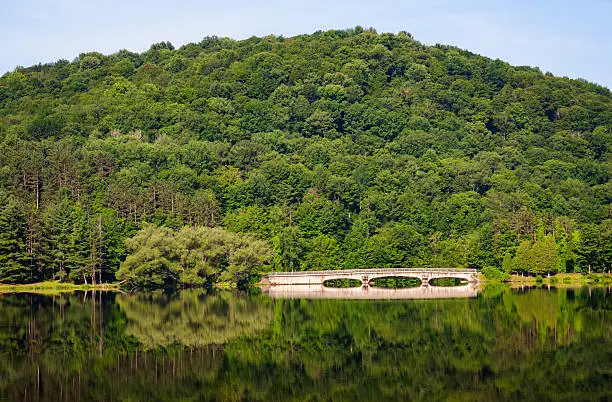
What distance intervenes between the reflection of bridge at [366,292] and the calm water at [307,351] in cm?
976

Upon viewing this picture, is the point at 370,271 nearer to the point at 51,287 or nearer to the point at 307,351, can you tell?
the point at 51,287

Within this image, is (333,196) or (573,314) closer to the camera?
(573,314)

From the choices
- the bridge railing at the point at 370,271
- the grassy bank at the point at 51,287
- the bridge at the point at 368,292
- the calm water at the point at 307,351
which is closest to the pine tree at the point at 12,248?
the grassy bank at the point at 51,287

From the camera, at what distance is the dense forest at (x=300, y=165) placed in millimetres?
93562

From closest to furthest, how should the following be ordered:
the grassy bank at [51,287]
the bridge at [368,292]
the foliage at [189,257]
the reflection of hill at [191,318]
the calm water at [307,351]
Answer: the calm water at [307,351]
the reflection of hill at [191,318]
the bridge at [368,292]
the grassy bank at [51,287]
the foliage at [189,257]

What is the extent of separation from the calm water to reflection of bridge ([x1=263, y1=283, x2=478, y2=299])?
976 centimetres

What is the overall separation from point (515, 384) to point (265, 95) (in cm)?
14424

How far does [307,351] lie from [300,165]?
87110mm

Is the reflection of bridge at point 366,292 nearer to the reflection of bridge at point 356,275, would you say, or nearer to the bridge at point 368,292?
the bridge at point 368,292

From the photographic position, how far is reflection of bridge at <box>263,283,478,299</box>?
265 ft

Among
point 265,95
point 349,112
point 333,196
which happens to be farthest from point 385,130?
point 333,196

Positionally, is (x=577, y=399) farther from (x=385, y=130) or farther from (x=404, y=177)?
(x=385, y=130)

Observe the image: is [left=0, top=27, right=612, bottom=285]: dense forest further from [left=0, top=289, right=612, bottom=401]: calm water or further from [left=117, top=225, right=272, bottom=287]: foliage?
[left=0, top=289, right=612, bottom=401]: calm water

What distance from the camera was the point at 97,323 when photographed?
5734 cm
